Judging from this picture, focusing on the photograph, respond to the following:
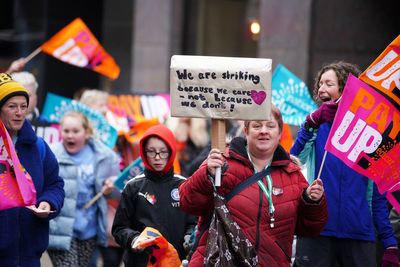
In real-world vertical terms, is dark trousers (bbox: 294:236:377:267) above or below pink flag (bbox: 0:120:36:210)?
below

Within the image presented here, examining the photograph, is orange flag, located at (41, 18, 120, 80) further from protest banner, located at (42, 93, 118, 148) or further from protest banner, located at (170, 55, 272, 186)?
protest banner, located at (170, 55, 272, 186)

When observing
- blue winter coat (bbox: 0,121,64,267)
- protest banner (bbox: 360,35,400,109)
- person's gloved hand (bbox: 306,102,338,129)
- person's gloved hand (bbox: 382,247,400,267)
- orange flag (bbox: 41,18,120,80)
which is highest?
orange flag (bbox: 41,18,120,80)

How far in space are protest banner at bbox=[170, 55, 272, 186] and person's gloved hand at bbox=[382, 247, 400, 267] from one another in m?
1.77

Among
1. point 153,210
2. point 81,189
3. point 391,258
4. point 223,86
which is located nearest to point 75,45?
point 81,189

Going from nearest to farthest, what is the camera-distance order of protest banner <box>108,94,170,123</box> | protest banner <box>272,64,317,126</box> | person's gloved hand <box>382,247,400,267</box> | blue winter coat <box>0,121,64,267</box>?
blue winter coat <box>0,121,64,267</box>, person's gloved hand <box>382,247,400,267</box>, protest banner <box>272,64,317,126</box>, protest banner <box>108,94,170,123</box>

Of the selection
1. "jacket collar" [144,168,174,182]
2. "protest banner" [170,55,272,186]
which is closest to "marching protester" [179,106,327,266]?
"protest banner" [170,55,272,186]

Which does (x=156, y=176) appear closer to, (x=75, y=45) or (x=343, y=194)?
(x=343, y=194)

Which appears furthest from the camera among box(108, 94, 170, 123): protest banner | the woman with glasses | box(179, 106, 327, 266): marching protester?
box(108, 94, 170, 123): protest banner

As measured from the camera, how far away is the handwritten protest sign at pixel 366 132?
21.8ft

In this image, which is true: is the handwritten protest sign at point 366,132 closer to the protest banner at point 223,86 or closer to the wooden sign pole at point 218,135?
the protest banner at point 223,86

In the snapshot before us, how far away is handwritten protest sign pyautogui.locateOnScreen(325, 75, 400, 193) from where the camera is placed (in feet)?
21.8

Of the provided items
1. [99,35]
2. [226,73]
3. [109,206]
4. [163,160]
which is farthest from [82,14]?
[226,73]

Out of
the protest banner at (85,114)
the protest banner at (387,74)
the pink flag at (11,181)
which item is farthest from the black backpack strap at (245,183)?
the protest banner at (85,114)

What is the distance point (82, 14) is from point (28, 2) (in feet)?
3.93
